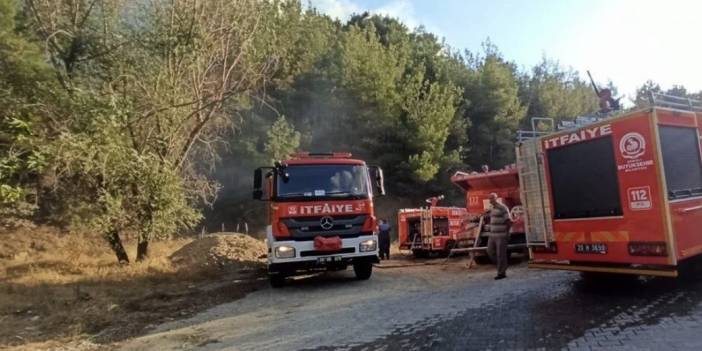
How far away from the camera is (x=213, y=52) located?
50.4 feet

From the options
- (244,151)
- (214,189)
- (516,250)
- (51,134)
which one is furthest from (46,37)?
(244,151)

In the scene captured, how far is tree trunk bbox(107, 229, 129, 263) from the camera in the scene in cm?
1428

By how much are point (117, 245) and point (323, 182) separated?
7643 mm

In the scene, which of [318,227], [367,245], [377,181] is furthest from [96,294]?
[377,181]

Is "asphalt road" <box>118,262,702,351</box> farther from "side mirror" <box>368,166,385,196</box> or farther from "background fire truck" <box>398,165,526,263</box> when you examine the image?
"background fire truck" <box>398,165,526,263</box>

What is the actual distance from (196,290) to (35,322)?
337 centimetres

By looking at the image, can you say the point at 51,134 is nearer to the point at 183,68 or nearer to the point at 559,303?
the point at 183,68

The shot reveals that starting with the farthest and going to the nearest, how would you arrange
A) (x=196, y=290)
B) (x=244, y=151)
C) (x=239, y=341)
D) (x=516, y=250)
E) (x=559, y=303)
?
(x=244, y=151), (x=516, y=250), (x=196, y=290), (x=559, y=303), (x=239, y=341)

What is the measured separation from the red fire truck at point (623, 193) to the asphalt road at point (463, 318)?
63cm

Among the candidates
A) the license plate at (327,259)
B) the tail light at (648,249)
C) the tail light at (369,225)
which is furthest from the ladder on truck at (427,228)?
the tail light at (648,249)

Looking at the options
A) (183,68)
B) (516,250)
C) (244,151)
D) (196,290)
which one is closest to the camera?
(196,290)

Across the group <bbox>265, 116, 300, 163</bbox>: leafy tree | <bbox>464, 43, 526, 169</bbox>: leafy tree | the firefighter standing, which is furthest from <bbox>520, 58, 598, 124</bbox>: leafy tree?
the firefighter standing

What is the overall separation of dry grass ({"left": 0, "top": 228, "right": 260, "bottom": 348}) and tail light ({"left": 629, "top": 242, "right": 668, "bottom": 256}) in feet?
23.7

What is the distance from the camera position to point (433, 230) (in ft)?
54.2
